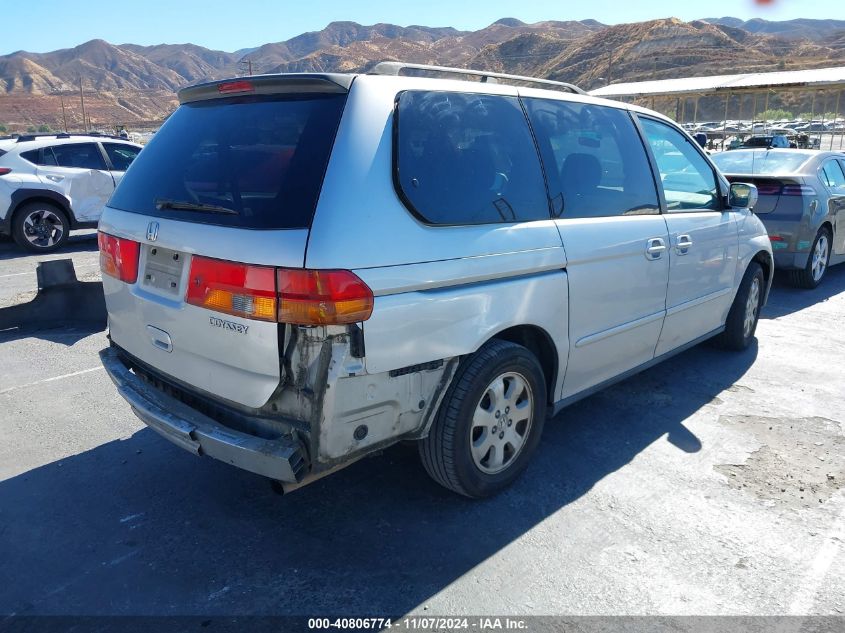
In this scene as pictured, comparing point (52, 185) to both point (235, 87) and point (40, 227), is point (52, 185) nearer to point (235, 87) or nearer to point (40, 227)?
point (40, 227)

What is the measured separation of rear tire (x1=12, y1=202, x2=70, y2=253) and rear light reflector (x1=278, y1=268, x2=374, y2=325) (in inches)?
385

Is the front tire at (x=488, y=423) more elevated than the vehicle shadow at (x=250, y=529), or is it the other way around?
the front tire at (x=488, y=423)

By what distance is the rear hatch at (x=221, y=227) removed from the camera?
100 inches

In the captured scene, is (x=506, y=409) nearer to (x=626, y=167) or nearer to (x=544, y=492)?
(x=544, y=492)

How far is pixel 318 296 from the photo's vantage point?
2.45 metres

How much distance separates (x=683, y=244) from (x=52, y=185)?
32.6 feet

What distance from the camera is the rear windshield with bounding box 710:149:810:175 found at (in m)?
8.33

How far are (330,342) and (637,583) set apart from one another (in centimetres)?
162

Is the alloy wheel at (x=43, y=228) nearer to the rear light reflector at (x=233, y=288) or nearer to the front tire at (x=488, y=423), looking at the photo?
the rear light reflector at (x=233, y=288)

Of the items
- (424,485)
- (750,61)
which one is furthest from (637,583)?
(750,61)

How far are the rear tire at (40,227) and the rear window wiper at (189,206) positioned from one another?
29.0 feet

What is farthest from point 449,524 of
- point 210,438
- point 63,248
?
point 63,248

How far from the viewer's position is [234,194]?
2.79 m

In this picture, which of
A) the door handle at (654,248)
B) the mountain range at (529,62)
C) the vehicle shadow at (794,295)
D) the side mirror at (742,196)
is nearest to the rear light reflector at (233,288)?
the door handle at (654,248)
